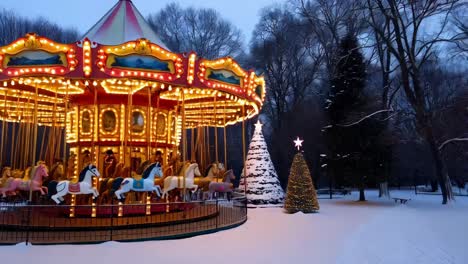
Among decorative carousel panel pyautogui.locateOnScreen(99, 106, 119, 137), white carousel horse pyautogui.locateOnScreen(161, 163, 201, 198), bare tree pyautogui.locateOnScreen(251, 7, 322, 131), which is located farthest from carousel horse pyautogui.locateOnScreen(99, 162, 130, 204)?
bare tree pyautogui.locateOnScreen(251, 7, 322, 131)

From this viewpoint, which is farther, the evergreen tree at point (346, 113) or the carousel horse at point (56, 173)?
the evergreen tree at point (346, 113)

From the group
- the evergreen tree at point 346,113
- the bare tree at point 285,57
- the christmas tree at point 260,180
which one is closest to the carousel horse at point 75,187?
the christmas tree at point 260,180

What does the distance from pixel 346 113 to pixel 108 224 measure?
16.1 metres

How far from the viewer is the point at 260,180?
Answer: 2073 cm

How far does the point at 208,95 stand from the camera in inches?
573

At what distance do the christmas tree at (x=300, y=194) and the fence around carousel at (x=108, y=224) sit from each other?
342 centimetres

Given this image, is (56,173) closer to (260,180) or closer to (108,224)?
(108,224)

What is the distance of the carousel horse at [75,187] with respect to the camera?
11.0 m

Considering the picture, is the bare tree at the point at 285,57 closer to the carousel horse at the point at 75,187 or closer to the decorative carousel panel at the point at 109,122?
the decorative carousel panel at the point at 109,122

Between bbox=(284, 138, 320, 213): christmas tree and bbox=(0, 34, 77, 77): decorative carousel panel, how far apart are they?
31.5 ft

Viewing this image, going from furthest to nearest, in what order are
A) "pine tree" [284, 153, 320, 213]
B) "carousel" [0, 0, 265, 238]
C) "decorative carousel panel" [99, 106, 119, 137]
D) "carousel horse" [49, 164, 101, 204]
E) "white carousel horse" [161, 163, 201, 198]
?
"pine tree" [284, 153, 320, 213], "decorative carousel panel" [99, 106, 119, 137], "white carousel horse" [161, 163, 201, 198], "carousel horse" [49, 164, 101, 204], "carousel" [0, 0, 265, 238]

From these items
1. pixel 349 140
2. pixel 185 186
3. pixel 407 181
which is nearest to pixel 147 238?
pixel 185 186

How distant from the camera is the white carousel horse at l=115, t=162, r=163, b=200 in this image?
11180 mm

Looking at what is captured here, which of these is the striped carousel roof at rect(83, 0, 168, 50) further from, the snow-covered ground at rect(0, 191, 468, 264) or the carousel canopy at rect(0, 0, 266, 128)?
the snow-covered ground at rect(0, 191, 468, 264)
